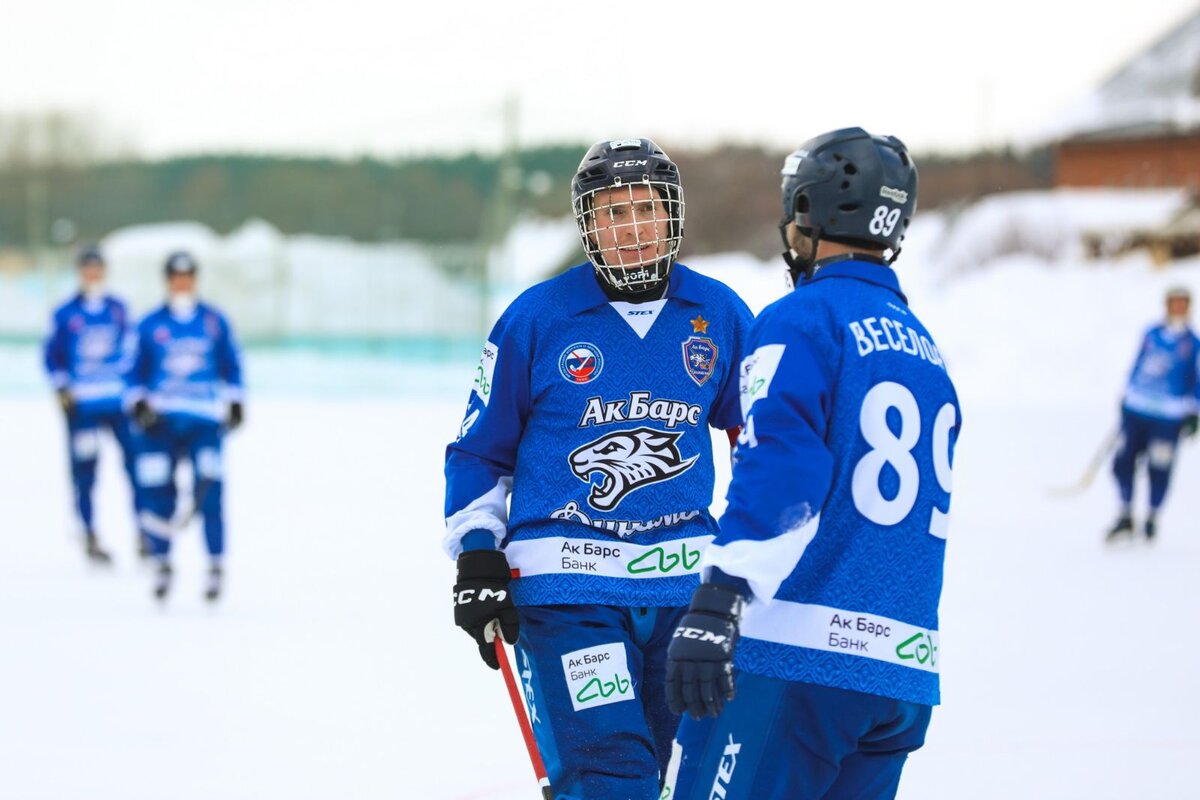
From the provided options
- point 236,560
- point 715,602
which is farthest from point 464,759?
point 236,560

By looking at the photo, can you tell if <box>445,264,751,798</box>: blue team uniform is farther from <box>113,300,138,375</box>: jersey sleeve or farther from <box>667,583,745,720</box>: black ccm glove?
<box>113,300,138,375</box>: jersey sleeve

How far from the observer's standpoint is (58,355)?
8.89 meters

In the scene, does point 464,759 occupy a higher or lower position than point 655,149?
lower

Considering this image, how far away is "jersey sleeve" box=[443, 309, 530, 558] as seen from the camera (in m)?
2.97

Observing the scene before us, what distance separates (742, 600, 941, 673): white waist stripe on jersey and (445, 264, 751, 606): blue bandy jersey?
63cm

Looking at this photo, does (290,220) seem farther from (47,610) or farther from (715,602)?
(715,602)

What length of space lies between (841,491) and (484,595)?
2.82ft

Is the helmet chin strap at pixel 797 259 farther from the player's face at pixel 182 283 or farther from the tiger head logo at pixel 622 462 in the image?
the player's face at pixel 182 283

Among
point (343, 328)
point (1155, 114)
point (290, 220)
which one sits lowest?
point (343, 328)

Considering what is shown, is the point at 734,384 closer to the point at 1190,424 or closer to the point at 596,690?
the point at 596,690

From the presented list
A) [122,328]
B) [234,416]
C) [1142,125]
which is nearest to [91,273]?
[122,328]

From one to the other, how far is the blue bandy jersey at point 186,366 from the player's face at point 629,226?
4.69 m

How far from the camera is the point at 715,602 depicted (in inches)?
86.4

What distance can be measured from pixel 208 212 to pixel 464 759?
23611mm
